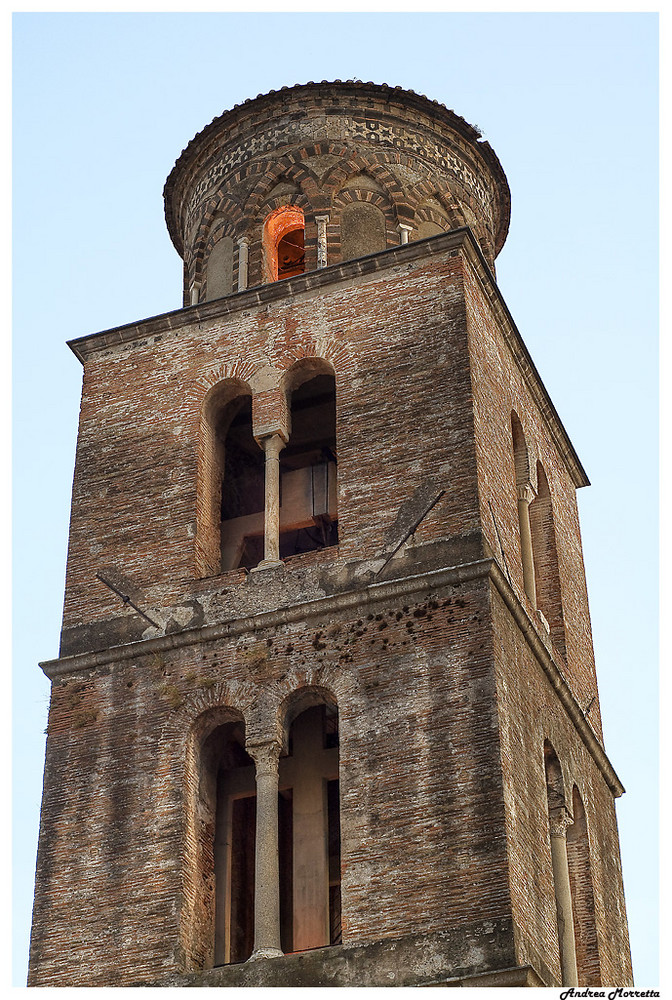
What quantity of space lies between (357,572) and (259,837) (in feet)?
10.4

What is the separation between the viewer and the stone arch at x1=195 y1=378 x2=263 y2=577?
23328mm

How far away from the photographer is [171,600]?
22672 millimetres

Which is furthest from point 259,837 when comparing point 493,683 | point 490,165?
point 490,165

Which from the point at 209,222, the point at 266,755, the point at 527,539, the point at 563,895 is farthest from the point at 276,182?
the point at 563,895

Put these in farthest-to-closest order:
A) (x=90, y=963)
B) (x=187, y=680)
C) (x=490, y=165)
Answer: (x=490, y=165), (x=187, y=680), (x=90, y=963)

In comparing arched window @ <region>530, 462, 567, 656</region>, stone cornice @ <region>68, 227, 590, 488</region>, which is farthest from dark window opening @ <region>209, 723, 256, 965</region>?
stone cornice @ <region>68, 227, 590, 488</region>

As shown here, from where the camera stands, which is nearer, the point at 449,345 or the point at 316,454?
the point at 449,345

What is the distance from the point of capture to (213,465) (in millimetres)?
24250

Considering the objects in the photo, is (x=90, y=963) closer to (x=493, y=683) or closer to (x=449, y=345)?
(x=493, y=683)

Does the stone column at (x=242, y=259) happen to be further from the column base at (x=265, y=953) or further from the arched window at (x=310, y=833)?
the column base at (x=265, y=953)

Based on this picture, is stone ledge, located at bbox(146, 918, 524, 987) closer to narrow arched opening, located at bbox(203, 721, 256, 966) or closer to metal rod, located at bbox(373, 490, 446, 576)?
narrow arched opening, located at bbox(203, 721, 256, 966)

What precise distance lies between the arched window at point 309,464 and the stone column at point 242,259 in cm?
159

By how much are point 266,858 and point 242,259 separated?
890 cm

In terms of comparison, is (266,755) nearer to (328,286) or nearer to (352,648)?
(352,648)
